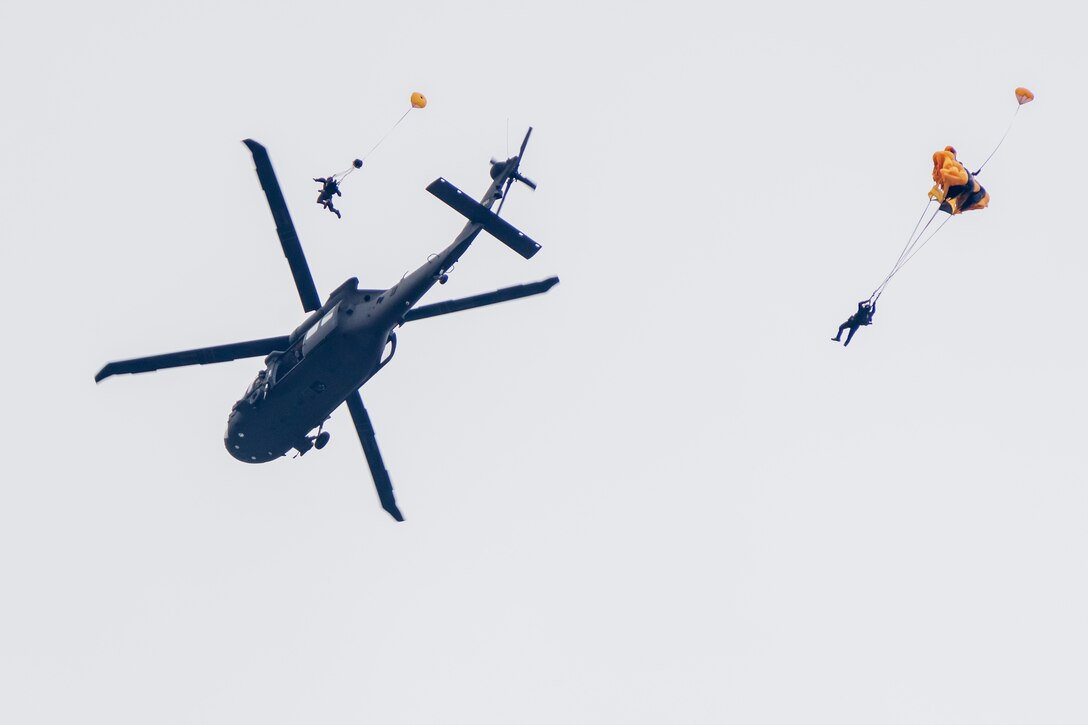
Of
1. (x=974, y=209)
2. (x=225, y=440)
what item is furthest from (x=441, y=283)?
(x=974, y=209)

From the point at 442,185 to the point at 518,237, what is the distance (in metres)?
1.72

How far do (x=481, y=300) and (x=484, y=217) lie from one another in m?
1.56

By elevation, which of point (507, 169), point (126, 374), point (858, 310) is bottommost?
point (858, 310)

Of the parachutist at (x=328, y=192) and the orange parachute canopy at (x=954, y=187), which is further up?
the parachutist at (x=328, y=192)

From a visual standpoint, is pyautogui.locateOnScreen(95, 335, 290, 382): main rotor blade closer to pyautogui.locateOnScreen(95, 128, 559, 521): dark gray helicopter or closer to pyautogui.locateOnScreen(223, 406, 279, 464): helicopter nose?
pyautogui.locateOnScreen(95, 128, 559, 521): dark gray helicopter

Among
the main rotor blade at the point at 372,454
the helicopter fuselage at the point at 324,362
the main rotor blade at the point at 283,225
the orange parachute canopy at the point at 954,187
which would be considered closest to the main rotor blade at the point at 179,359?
the helicopter fuselage at the point at 324,362

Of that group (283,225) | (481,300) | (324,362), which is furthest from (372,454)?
(283,225)

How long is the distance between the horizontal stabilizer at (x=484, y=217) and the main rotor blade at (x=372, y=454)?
4565mm

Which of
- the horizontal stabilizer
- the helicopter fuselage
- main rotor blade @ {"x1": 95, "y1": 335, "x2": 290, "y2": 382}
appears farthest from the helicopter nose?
the horizontal stabilizer

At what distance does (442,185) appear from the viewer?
24.7 m

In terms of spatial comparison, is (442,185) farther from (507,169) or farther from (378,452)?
(378,452)

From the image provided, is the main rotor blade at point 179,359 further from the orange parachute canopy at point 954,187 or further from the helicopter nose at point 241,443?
the orange parachute canopy at point 954,187

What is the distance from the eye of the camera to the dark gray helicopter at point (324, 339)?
2544cm

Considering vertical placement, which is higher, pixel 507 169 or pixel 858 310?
pixel 507 169
